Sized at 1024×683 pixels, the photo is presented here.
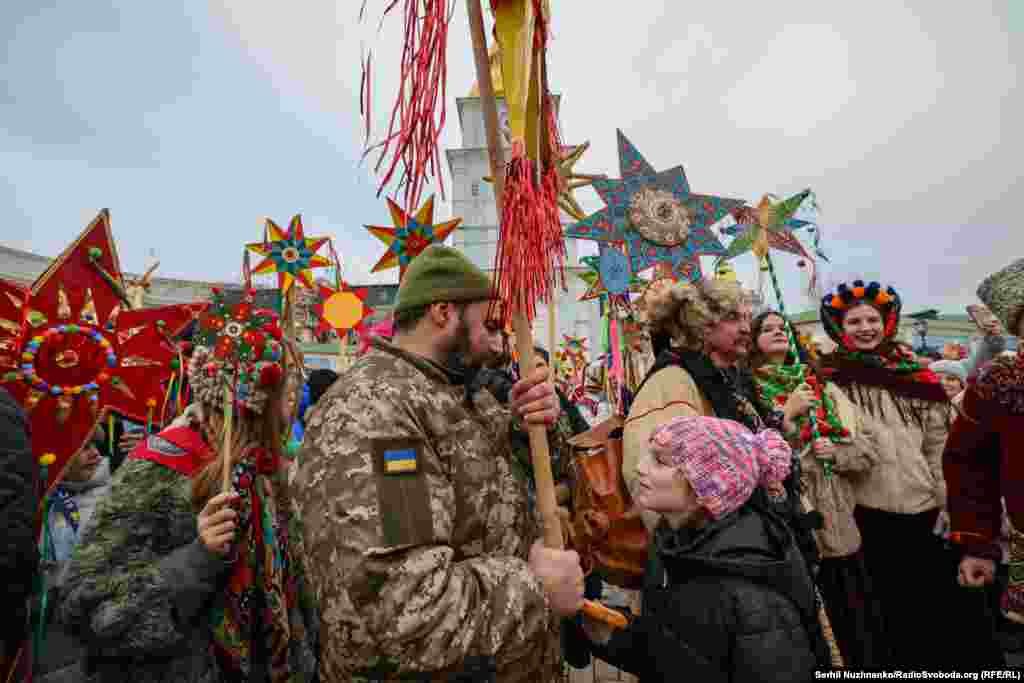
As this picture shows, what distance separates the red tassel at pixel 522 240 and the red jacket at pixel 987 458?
8.44 feet

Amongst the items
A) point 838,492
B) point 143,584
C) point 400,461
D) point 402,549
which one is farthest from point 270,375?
point 838,492

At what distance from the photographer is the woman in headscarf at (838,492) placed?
306 cm

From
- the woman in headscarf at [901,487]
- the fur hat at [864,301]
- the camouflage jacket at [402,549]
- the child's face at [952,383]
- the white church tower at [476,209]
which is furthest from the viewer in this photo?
the white church tower at [476,209]

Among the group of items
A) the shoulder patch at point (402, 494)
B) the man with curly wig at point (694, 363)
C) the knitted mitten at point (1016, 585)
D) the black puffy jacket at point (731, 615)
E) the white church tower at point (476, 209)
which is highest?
the white church tower at point (476, 209)

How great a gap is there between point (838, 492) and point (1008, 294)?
1438 millimetres

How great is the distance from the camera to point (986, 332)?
185 inches

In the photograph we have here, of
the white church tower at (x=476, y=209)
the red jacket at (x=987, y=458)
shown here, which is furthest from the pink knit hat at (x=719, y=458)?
the white church tower at (x=476, y=209)

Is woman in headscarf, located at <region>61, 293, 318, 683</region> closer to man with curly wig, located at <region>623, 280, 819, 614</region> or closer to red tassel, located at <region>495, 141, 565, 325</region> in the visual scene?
red tassel, located at <region>495, 141, 565, 325</region>

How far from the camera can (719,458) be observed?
5.71 feet

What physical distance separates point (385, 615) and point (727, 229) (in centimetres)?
489

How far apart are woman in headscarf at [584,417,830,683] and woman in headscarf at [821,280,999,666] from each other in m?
1.83

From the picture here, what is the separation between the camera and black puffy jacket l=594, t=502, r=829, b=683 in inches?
57.9

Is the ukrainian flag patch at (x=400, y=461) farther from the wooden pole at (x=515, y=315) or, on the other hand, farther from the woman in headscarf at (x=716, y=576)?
the woman in headscarf at (x=716, y=576)

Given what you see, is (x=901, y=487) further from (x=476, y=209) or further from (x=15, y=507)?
(x=476, y=209)
